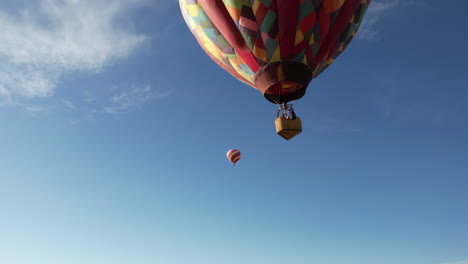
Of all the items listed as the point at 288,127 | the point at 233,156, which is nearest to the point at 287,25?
the point at 288,127

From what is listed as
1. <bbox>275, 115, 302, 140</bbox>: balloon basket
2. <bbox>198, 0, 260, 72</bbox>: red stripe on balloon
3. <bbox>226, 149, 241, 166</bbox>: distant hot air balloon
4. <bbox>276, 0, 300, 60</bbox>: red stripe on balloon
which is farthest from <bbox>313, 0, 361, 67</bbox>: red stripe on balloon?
<bbox>226, 149, 241, 166</bbox>: distant hot air balloon

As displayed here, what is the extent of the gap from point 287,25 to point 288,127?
320 centimetres

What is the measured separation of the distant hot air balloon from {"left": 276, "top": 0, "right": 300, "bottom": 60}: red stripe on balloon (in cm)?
1290

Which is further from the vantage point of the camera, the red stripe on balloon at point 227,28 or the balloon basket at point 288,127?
the balloon basket at point 288,127

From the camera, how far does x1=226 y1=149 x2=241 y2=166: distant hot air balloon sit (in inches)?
898

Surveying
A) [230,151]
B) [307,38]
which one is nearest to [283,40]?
[307,38]

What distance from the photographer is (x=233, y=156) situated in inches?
899

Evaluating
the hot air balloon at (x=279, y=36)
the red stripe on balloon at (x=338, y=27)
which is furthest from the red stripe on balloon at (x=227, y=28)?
the red stripe on balloon at (x=338, y=27)

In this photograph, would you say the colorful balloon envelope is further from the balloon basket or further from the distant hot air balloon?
the distant hot air balloon

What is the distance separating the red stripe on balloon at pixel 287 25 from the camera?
10062 millimetres

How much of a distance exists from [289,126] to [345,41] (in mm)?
4087

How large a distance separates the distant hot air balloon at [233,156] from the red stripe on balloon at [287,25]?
1290cm

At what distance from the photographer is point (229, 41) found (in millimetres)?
11273

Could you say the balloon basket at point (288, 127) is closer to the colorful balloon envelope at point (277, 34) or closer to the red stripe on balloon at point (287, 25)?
the colorful balloon envelope at point (277, 34)
